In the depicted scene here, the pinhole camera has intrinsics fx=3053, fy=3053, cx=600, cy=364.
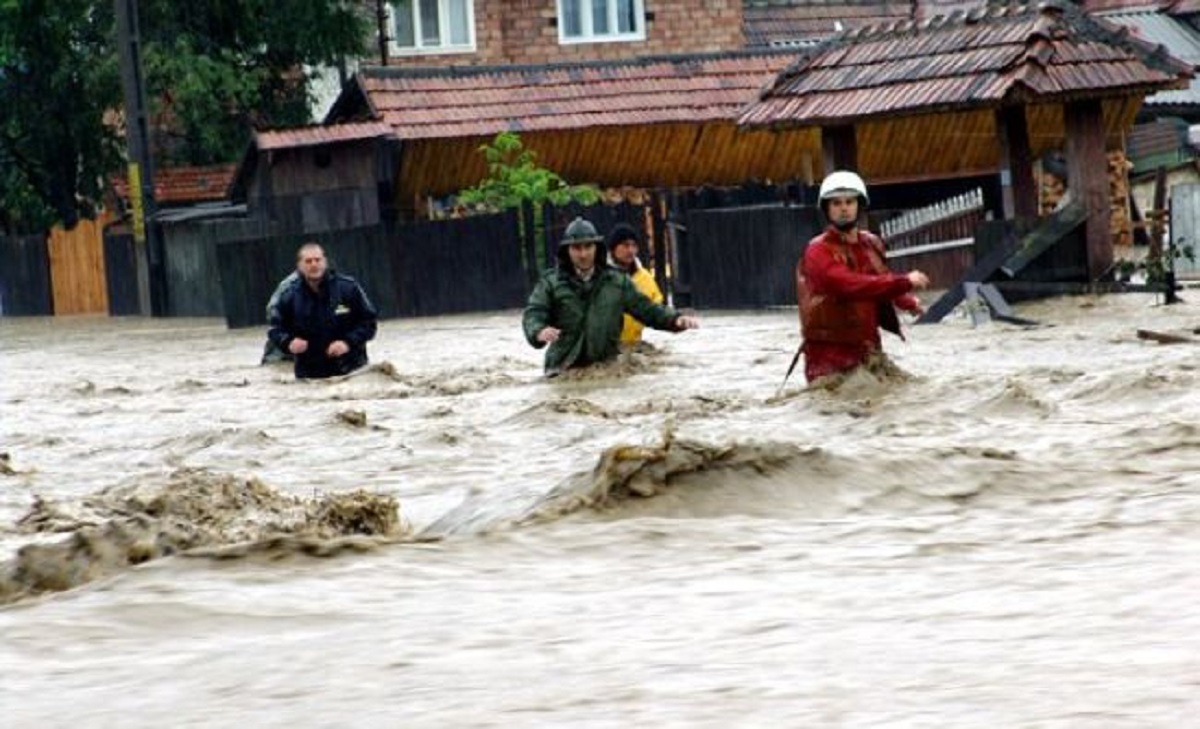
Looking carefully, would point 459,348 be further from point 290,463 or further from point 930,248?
point 290,463

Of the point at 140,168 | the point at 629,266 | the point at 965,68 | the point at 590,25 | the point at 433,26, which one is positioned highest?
the point at 433,26

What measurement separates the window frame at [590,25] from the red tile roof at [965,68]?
2404cm

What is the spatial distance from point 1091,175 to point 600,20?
27926 millimetres

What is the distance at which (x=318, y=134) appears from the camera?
4166cm

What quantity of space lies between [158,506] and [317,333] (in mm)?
7728

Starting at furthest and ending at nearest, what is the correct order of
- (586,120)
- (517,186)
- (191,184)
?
1. (191,184)
2. (586,120)
3. (517,186)

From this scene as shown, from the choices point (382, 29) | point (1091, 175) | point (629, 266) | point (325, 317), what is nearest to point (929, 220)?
point (1091, 175)

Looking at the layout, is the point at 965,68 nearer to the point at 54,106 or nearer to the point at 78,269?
the point at 54,106

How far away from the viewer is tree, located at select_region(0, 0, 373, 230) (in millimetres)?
46312

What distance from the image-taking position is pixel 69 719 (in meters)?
6.21

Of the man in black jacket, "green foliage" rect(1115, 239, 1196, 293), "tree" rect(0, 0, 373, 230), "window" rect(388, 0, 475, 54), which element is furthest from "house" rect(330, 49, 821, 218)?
the man in black jacket

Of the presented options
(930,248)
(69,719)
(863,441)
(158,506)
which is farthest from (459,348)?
(69,719)

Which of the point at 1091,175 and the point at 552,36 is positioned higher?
the point at 552,36

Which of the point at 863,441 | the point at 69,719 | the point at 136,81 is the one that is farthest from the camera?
the point at 136,81
